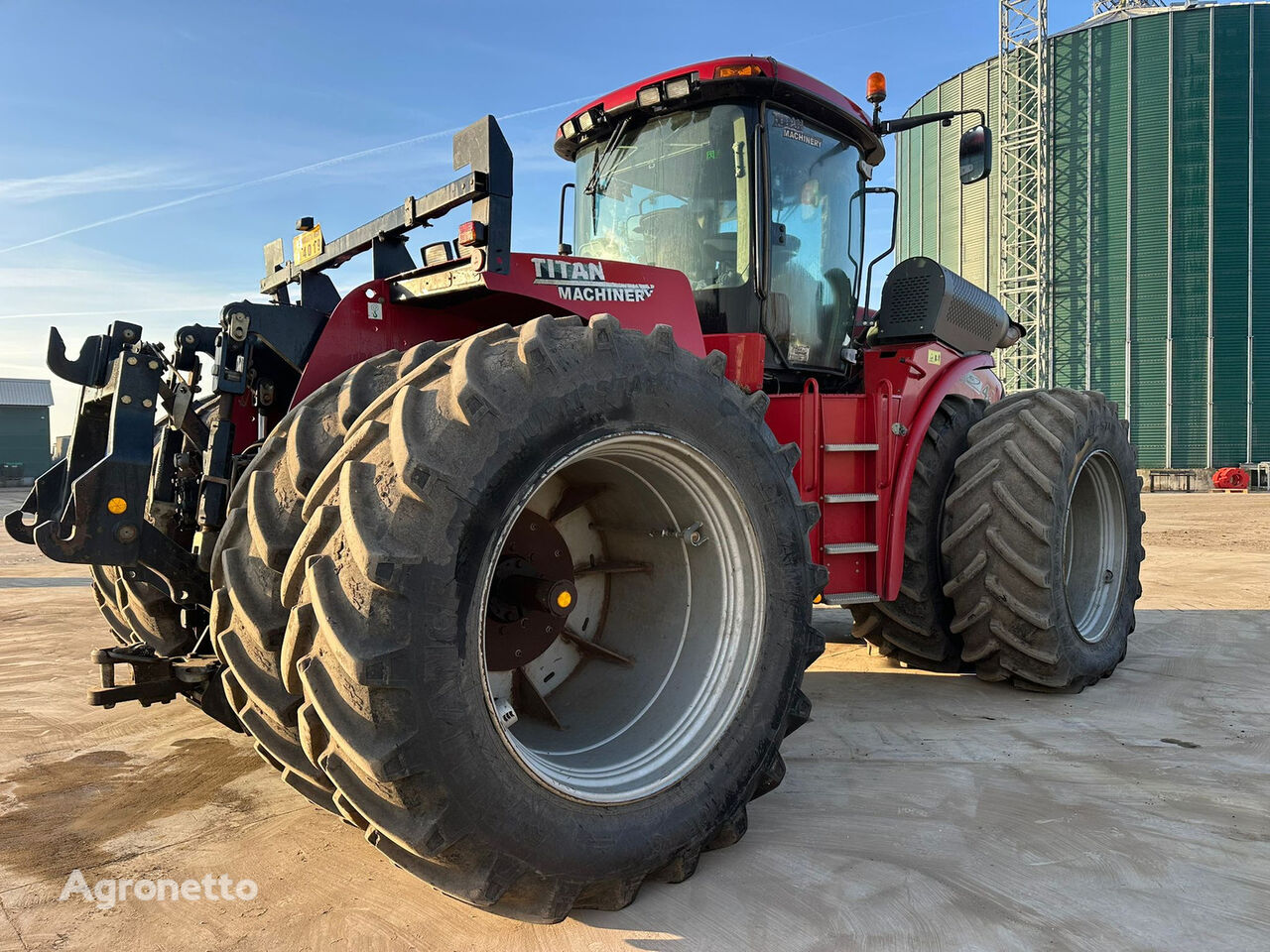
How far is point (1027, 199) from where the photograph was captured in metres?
31.2

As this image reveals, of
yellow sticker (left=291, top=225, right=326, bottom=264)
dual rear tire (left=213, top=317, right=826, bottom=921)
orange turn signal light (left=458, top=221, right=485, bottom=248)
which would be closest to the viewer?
dual rear tire (left=213, top=317, right=826, bottom=921)

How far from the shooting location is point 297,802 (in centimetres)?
332

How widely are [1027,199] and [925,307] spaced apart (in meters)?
29.9

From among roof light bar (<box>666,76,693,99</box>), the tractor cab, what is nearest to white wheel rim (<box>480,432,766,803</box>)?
the tractor cab

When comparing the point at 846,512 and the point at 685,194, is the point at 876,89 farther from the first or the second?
the point at 846,512

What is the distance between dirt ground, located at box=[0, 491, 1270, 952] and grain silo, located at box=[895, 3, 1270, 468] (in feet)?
94.5

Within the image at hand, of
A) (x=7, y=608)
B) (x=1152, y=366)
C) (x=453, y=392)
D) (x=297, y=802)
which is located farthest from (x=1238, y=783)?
(x=1152, y=366)

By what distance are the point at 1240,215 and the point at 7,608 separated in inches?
1339

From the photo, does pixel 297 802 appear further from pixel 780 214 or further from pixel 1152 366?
pixel 1152 366

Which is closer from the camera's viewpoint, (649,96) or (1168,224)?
(649,96)

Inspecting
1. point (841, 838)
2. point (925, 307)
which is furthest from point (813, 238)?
point (841, 838)

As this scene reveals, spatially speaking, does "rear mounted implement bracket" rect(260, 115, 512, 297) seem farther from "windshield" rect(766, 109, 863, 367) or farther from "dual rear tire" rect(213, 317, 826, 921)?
"windshield" rect(766, 109, 863, 367)

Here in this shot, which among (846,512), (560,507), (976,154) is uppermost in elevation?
(976,154)

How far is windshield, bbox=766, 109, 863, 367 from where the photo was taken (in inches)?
176
